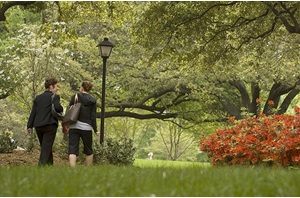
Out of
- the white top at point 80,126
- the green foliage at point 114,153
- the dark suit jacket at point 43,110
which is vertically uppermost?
the dark suit jacket at point 43,110

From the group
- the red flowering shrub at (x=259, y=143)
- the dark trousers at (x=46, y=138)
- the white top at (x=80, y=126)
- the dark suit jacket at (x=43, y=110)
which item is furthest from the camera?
the red flowering shrub at (x=259, y=143)

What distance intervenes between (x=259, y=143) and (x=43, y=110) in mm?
5316

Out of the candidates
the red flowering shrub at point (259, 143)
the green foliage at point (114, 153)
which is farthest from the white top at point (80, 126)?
the green foliage at point (114, 153)

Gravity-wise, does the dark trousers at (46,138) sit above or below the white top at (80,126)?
below

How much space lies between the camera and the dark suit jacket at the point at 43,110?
9.30 metres

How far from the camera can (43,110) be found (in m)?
9.36

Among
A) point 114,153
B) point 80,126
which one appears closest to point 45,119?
Answer: point 80,126

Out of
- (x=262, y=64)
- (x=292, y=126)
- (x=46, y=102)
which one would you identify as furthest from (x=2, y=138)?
(x=262, y=64)

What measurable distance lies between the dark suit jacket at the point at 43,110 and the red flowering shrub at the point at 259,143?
4.61m

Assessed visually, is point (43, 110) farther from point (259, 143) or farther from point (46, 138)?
point (259, 143)

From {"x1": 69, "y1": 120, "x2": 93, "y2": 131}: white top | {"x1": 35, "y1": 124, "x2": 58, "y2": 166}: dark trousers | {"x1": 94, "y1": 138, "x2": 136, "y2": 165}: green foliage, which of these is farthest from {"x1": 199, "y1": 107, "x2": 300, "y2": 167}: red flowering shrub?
{"x1": 35, "y1": 124, "x2": 58, "y2": 166}: dark trousers

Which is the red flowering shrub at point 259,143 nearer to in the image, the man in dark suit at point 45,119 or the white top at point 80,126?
the white top at point 80,126

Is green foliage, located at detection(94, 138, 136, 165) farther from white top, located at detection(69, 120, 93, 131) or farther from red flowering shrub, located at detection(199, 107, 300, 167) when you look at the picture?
white top, located at detection(69, 120, 93, 131)

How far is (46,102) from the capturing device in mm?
9414
